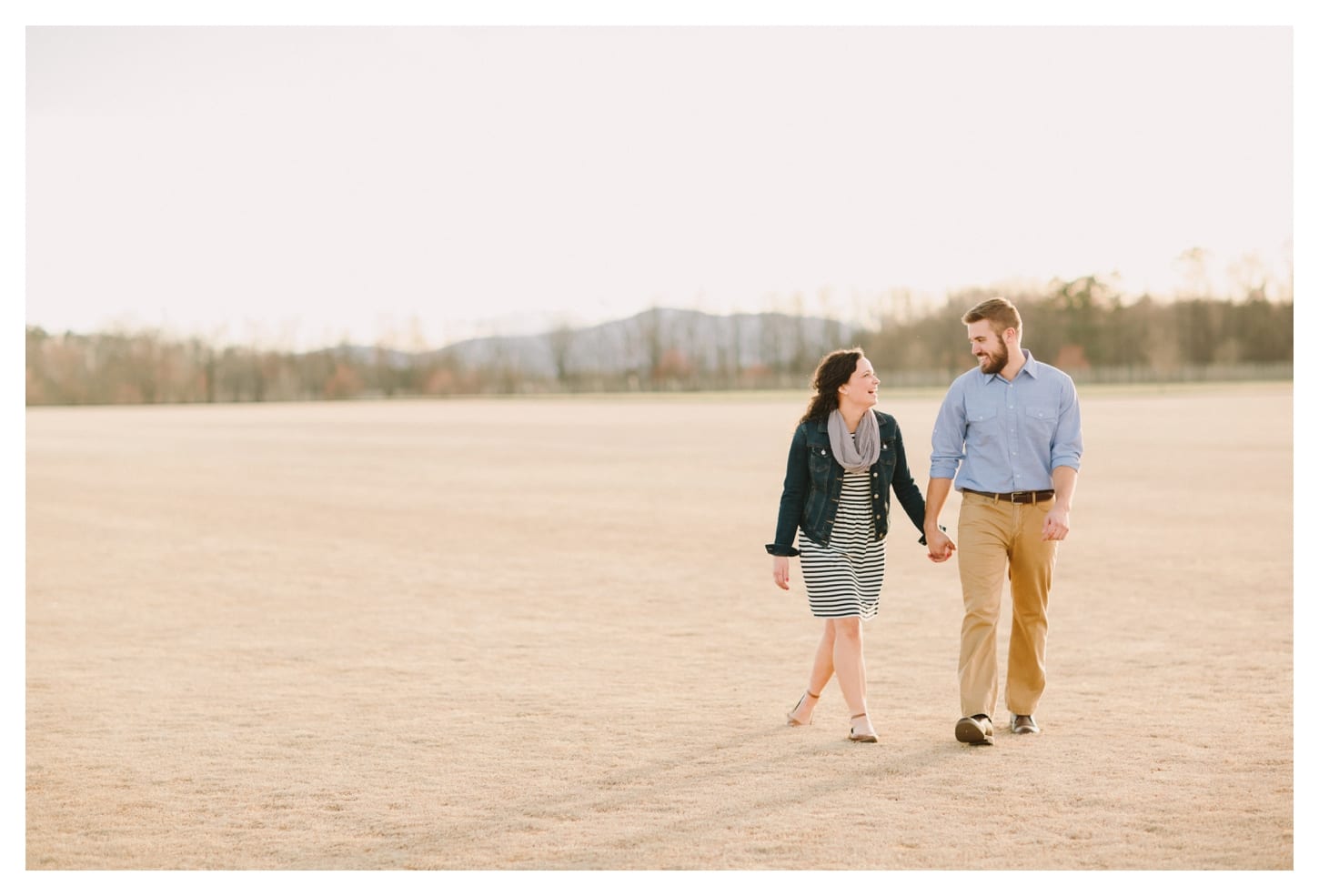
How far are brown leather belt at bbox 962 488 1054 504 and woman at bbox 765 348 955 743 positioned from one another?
11.1 inches

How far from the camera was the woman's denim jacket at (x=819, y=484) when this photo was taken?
22.8ft

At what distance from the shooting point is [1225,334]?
10438 centimetres

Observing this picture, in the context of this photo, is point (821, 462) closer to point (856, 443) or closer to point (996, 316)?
point (856, 443)

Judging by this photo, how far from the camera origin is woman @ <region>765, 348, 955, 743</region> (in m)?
6.91

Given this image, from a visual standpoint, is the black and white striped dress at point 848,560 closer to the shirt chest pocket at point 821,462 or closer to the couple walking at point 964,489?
the couple walking at point 964,489

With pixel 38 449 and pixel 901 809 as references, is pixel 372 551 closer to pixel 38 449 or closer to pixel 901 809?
pixel 901 809

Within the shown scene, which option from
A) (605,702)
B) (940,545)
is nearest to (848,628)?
(940,545)

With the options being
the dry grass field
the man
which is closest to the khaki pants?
the man

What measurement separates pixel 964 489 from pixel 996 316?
2.66ft

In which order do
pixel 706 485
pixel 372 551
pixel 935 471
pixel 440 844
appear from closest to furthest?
1. pixel 440 844
2. pixel 935 471
3. pixel 372 551
4. pixel 706 485

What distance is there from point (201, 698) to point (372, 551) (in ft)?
26.9

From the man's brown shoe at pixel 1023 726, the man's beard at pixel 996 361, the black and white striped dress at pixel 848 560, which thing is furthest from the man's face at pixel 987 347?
the man's brown shoe at pixel 1023 726

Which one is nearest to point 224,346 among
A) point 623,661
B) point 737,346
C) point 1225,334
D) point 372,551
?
point 737,346

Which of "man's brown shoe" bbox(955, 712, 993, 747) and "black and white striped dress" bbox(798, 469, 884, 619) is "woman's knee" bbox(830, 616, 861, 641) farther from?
"man's brown shoe" bbox(955, 712, 993, 747)
